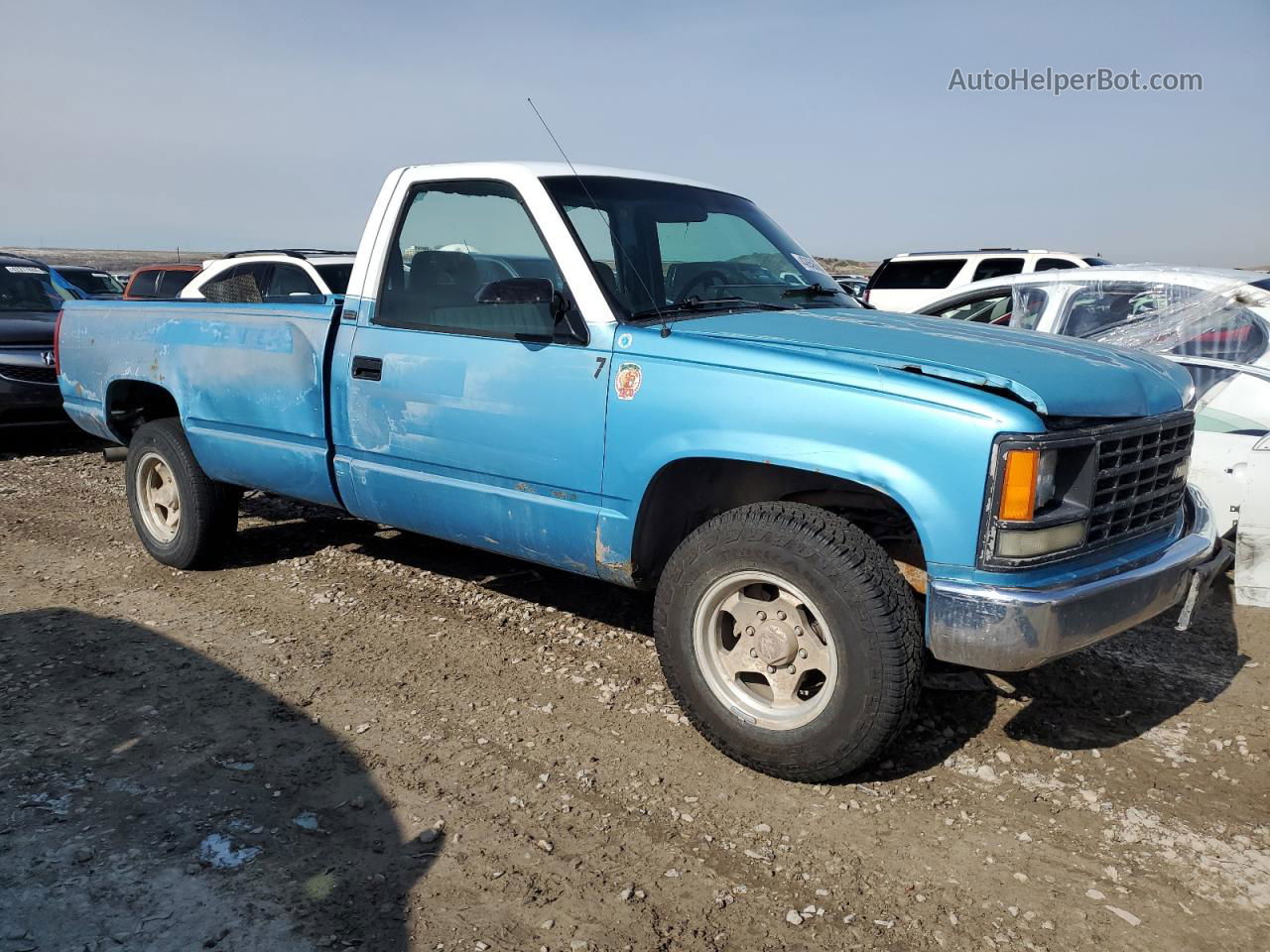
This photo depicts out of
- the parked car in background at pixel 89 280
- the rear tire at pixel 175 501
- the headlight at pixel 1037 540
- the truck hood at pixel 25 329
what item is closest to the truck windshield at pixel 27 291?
the truck hood at pixel 25 329

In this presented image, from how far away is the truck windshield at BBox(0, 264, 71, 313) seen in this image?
10375 millimetres

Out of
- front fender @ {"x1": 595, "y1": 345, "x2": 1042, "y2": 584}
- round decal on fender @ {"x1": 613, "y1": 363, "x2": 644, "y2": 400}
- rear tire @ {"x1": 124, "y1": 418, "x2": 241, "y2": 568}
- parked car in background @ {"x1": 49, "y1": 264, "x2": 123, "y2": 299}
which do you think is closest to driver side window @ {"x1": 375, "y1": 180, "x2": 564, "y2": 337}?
round decal on fender @ {"x1": 613, "y1": 363, "x2": 644, "y2": 400}

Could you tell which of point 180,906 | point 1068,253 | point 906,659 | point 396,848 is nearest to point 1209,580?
point 906,659

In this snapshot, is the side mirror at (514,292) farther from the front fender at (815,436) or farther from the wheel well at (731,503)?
the wheel well at (731,503)

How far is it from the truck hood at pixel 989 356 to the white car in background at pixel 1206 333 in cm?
126

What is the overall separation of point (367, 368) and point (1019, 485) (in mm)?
2782

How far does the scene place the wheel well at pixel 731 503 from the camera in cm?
368

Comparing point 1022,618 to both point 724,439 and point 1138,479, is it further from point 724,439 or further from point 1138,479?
point 724,439

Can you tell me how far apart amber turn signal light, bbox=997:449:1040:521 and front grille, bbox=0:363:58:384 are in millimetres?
9033

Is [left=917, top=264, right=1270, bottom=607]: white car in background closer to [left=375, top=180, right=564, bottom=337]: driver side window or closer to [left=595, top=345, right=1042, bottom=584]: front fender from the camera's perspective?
[left=595, top=345, right=1042, bottom=584]: front fender

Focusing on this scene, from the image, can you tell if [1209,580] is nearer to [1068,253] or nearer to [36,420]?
[36,420]

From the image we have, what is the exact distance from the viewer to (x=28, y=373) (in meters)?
9.27

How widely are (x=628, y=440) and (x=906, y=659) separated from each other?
1.22m

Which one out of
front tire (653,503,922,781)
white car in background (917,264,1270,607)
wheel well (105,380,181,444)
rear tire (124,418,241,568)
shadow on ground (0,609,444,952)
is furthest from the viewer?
wheel well (105,380,181,444)
